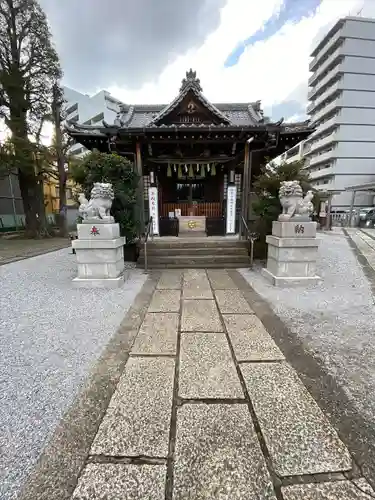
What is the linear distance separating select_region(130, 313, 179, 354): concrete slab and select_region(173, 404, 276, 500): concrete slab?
896 millimetres

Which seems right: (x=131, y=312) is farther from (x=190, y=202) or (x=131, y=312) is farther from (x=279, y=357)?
(x=190, y=202)

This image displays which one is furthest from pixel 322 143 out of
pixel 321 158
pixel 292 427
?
pixel 292 427

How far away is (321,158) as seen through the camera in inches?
1352

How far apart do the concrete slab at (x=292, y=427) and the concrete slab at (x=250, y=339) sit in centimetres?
26

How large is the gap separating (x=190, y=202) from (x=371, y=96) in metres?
36.5

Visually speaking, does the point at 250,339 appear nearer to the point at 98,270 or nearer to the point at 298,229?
the point at 298,229

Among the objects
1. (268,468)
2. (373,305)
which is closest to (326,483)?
(268,468)

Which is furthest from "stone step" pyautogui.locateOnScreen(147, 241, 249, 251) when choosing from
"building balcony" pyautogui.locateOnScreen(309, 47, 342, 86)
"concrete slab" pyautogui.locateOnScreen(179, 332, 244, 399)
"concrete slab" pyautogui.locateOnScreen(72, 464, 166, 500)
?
"building balcony" pyautogui.locateOnScreen(309, 47, 342, 86)

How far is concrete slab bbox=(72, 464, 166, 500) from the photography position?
1.20 m

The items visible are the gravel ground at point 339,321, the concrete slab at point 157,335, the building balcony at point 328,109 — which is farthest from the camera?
the building balcony at point 328,109

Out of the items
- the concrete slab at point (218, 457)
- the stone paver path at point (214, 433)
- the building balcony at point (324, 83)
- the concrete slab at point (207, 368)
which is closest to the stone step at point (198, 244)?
the concrete slab at point (207, 368)

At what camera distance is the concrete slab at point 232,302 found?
3613 mm

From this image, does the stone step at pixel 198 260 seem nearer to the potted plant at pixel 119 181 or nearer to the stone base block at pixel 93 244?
the potted plant at pixel 119 181

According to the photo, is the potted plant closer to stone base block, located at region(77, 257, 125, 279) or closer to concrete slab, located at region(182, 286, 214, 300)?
stone base block, located at region(77, 257, 125, 279)
